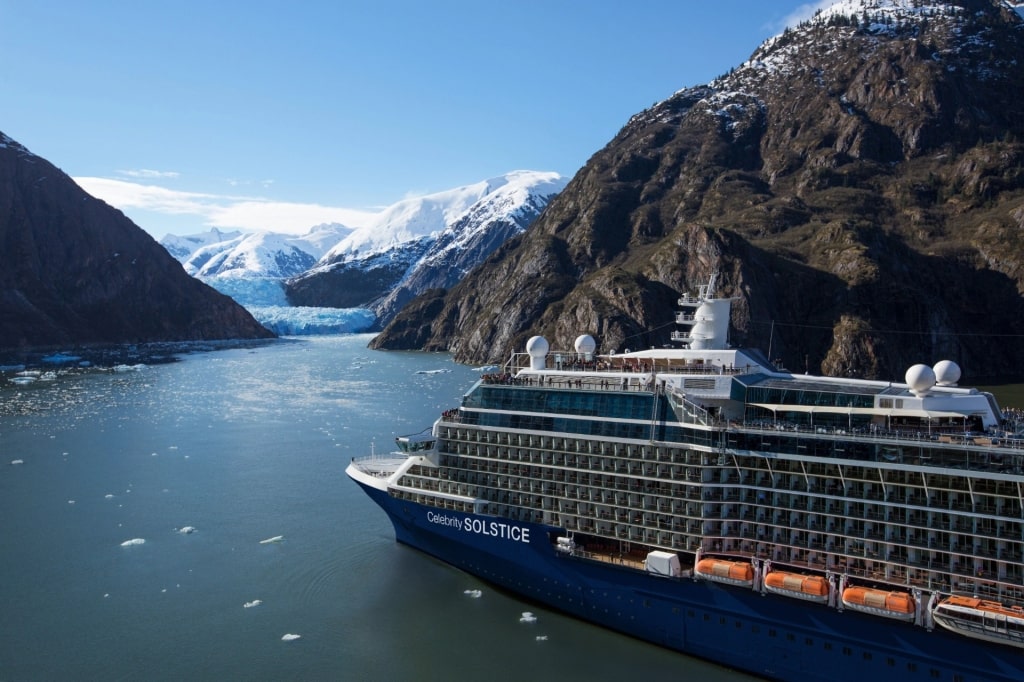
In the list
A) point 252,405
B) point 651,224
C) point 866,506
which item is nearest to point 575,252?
point 651,224

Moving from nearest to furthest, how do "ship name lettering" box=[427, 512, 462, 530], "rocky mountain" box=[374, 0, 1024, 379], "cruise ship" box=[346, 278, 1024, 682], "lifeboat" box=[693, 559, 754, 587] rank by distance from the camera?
"cruise ship" box=[346, 278, 1024, 682] < "lifeboat" box=[693, 559, 754, 587] < "ship name lettering" box=[427, 512, 462, 530] < "rocky mountain" box=[374, 0, 1024, 379]

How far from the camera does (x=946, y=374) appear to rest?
24438mm

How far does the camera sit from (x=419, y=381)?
4018 inches

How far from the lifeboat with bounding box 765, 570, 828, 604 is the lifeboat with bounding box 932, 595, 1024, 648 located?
2.70m

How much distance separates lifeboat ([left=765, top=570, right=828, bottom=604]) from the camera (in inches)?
829

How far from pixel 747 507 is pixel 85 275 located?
18531 centimetres

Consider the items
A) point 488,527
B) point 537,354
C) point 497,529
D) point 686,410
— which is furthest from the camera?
point 537,354

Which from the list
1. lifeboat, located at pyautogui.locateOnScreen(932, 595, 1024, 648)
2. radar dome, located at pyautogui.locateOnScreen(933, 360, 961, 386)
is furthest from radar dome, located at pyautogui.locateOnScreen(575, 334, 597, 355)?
lifeboat, located at pyautogui.locateOnScreen(932, 595, 1024, 648)

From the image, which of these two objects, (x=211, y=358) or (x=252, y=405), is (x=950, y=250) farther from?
(x=211, y=358)

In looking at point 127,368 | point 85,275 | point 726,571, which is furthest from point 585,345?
point 85,275

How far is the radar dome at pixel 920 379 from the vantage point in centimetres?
2308

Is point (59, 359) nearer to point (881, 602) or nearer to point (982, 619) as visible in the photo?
point (881, 602)

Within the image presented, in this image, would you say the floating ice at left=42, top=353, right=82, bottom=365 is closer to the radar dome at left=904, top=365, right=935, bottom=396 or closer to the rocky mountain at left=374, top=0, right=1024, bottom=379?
the rocky mountain at left=374, top=0, right=1024, bottom=379

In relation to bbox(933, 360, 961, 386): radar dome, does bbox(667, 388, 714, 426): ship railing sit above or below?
below
